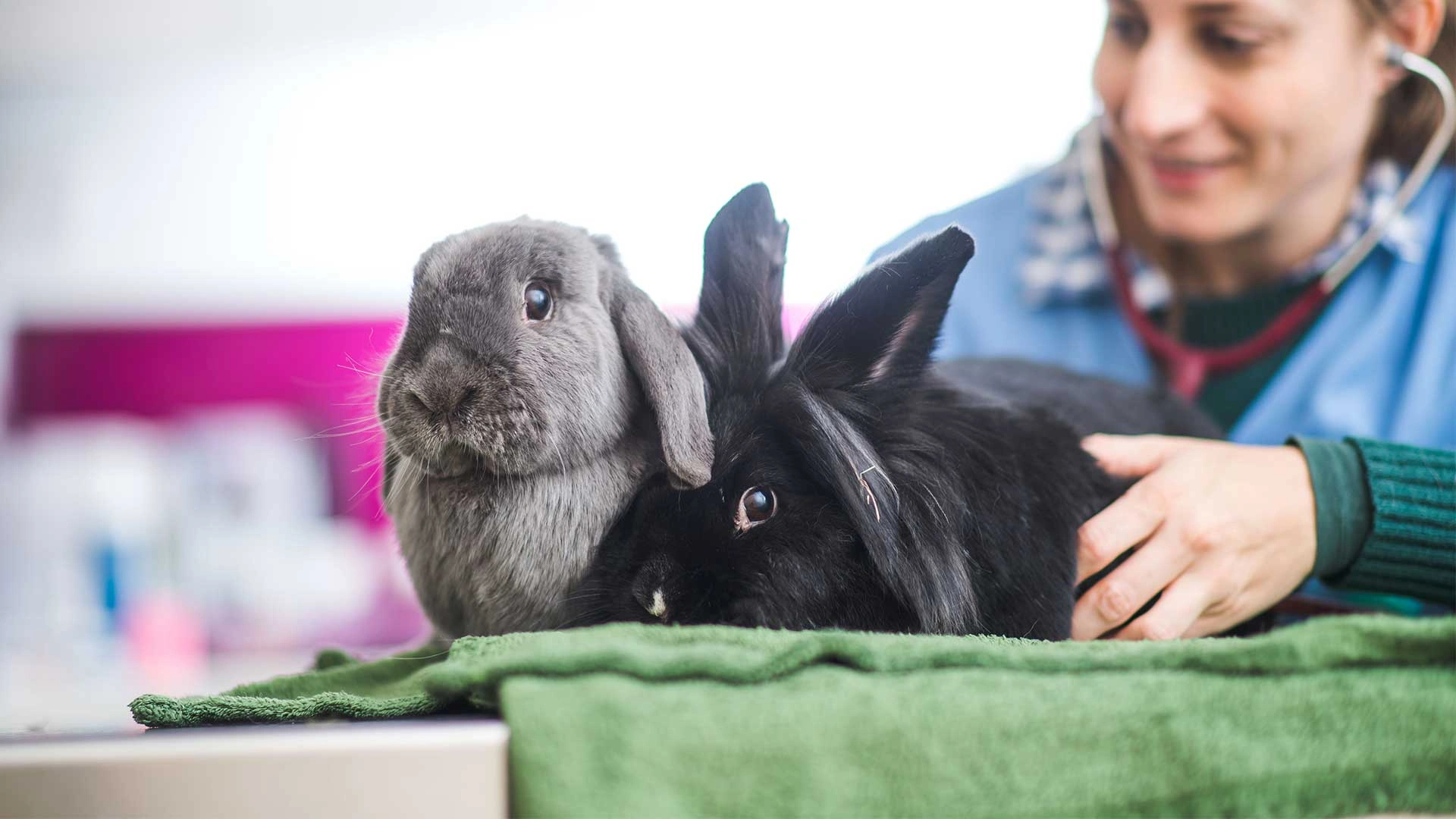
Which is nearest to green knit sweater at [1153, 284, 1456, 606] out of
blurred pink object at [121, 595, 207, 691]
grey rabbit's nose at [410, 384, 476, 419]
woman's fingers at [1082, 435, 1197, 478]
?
woman's fingers at [1082, 435, 1197, 478]

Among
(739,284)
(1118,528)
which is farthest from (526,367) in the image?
(1118,528)

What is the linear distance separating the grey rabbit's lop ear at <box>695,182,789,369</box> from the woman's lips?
616 mm

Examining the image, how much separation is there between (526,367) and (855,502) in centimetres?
17

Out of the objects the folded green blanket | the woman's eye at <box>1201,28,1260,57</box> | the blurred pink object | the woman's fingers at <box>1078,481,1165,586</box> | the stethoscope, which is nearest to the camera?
the folded green blanket

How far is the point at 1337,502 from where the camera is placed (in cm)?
68

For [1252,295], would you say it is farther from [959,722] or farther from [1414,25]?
[959,722]

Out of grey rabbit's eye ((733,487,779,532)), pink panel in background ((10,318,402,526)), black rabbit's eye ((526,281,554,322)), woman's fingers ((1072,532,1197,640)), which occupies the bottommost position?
pink panel in background ((10,318,402,526))

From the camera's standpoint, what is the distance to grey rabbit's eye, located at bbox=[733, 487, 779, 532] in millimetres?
473

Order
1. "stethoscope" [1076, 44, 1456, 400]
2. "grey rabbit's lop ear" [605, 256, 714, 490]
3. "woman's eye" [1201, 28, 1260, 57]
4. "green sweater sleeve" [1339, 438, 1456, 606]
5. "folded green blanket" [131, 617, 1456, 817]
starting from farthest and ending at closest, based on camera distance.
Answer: "stethoscope" [1076, 44, 1456, 400] → "woman's eye" [1201, 28, 1260, 57] → "green sweater sleeve" [1339, 438, 1456, 606] → "grey rabbit's lop ear" [605, 256, 714, 490] → "folded green blanket" [131, 617, 1456, 817]

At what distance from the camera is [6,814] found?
341 millimetres

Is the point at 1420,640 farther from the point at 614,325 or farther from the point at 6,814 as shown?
the point at 6,814

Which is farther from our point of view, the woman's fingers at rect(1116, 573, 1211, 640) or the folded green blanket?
the woman's fingers at rect(1116, 573, 1211, 640)

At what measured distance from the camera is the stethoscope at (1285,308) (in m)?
0.97

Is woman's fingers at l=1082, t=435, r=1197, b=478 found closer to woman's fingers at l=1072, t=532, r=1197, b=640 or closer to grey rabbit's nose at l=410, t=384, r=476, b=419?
woman's fingers at l=1072, t=532, r=1197, b=640
